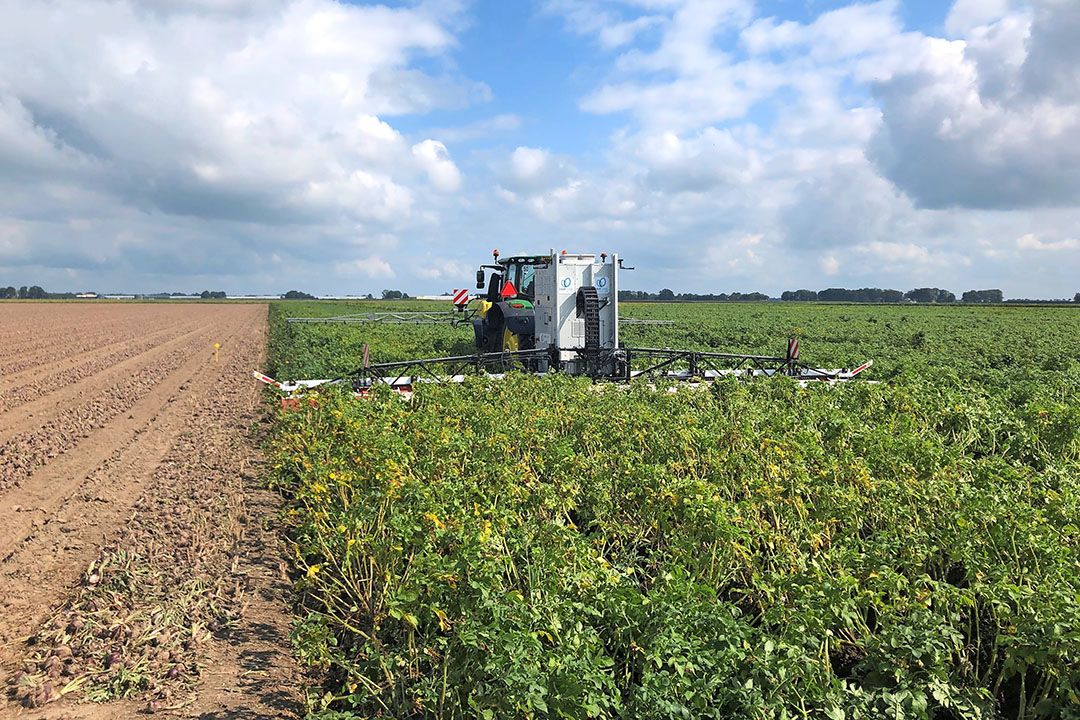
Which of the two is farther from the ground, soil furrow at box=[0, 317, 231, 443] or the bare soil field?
soil furrow at box=[0, 317, 231, 443]

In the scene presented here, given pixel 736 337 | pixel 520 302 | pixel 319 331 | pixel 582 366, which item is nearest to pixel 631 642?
pixel 582 366

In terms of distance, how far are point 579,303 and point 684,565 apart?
10104mm

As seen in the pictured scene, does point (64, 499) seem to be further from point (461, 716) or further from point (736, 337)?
point (736, 337)

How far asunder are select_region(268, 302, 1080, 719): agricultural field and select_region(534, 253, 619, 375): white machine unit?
17.7ft

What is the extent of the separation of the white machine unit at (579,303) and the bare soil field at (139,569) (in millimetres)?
6197

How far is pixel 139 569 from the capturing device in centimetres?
595

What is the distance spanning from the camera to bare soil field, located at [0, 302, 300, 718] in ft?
14.4

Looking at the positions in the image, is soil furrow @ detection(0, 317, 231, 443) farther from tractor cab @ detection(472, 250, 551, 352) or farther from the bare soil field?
tractor cab @ detection(472, 250, 551, 352)

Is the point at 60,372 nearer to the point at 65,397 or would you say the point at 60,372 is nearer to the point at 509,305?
the point at 65,397

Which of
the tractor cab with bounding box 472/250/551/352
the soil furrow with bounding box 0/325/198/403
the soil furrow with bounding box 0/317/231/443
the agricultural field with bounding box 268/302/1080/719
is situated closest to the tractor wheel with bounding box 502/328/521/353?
the tractor cab with bounding box 472/250/551/352

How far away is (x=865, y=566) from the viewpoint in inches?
174

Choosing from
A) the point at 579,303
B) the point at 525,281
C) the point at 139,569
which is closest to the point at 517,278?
the point at 525,281

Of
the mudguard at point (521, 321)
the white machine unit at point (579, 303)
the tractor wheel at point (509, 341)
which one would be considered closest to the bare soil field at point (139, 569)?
the tractor wheel at point (509, 341)

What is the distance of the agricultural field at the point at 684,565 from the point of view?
3.34 metres
